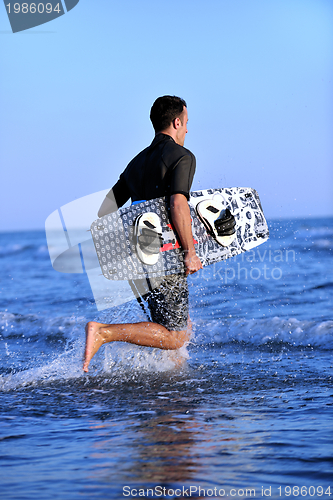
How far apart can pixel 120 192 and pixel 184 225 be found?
31.3 inches

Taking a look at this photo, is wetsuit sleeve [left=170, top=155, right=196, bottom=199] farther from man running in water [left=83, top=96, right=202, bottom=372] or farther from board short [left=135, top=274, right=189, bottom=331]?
board short [left=135, top=274, right=189, bottom=331]

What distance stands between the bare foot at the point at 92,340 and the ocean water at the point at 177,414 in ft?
1.10

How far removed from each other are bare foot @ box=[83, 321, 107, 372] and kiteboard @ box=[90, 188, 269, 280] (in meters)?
0.52

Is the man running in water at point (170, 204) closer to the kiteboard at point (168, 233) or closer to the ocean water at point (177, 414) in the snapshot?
the kiteboard at point (168, 233)

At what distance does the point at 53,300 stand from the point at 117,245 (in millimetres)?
6358

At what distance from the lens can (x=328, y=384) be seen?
11.8 feet

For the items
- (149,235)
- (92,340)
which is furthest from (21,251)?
(92,340)

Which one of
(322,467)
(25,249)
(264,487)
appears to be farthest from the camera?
(25,249)

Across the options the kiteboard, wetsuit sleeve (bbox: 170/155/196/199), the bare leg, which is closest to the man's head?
wetsuit sleeve (bbox: 170/155/196/199)

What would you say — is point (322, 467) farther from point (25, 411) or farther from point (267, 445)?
point (25, 411)

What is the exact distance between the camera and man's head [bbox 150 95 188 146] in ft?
11.8

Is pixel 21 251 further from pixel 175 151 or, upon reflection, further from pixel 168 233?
pixel 175 151

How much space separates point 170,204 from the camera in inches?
133

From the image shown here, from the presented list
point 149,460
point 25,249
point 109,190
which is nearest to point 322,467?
point 149,460
